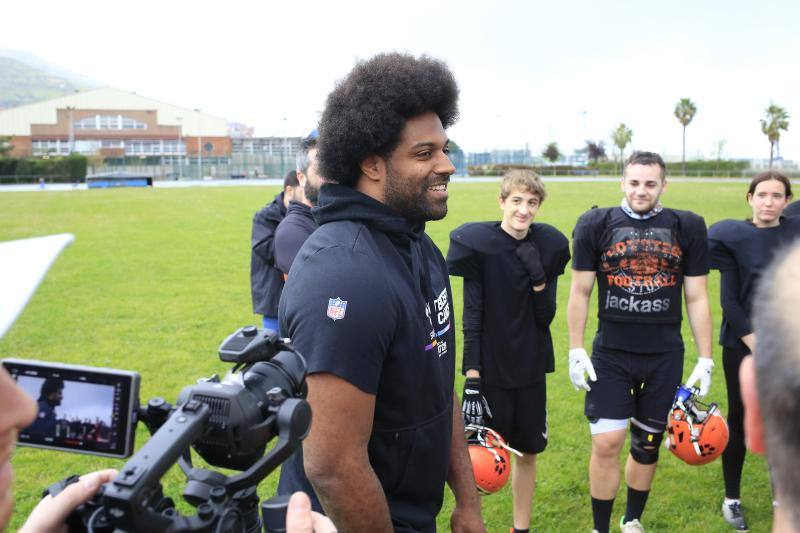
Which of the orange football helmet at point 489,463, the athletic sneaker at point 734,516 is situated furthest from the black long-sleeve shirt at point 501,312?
the athletic sneaker at point 734,516

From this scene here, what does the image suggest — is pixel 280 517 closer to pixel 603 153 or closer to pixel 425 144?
pixel 425 144

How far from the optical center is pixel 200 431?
1455 millimetres

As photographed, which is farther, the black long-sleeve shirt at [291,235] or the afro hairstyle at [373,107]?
the black long-sleeve shirt at [291,235]

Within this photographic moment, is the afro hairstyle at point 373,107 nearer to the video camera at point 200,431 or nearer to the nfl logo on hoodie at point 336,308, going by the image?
the nfl logo on hoodie at point 336,308

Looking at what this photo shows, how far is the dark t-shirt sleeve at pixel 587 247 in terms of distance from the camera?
4703 mm

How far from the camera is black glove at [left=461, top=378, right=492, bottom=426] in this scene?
4312mm

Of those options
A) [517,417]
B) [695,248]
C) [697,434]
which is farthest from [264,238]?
[697,434]

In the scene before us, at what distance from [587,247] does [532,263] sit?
1.54 ft

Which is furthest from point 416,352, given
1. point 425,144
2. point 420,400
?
point 425,144

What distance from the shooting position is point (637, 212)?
15.3 ft

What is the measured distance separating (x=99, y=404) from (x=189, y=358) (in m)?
6.76

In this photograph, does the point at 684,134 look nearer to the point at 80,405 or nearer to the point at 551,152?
the point at 551,152

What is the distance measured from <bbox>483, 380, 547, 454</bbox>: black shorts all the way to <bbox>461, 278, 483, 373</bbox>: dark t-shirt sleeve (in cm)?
24

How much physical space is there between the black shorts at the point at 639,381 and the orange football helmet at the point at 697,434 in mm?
139
